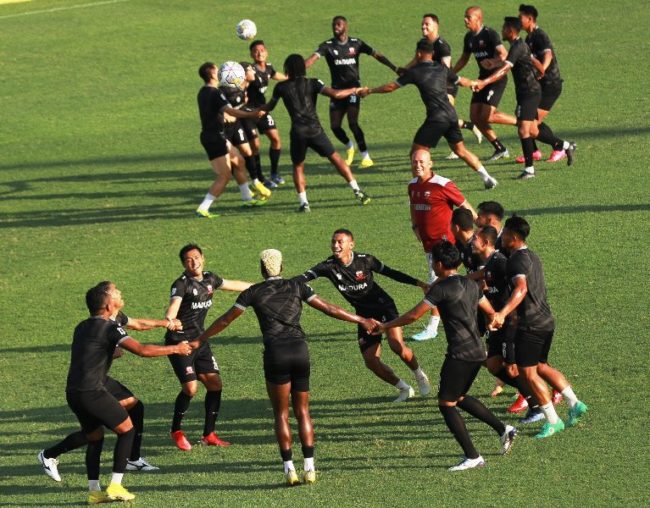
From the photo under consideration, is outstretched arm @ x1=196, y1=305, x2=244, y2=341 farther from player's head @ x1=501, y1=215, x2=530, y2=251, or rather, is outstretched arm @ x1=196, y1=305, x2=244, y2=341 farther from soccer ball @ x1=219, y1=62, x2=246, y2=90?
soccer ball @ x1=219, y1=62, x2=246, y2=90

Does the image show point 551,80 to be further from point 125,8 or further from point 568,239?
point 125,8

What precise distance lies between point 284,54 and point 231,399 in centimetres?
1886

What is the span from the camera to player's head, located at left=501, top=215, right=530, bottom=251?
12203 millimetres

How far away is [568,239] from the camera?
1833cm

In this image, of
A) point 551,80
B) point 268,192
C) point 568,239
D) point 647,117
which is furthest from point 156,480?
point 647,117

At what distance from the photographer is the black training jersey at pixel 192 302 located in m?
12.9

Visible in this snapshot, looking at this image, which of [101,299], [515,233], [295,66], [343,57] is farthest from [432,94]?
[101,299]

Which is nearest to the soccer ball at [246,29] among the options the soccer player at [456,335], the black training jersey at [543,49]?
the black training jersey at [543,49]

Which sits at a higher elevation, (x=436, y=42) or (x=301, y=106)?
(x=436, y=42)

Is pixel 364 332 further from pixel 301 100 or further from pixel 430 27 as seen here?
pixel 430 27

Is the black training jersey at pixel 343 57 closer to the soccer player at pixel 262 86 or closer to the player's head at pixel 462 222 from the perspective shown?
the soccer player at pixel 262 86

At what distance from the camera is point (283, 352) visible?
11555mm

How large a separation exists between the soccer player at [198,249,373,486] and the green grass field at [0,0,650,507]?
→ 45cm

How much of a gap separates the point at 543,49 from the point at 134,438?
11.5m
